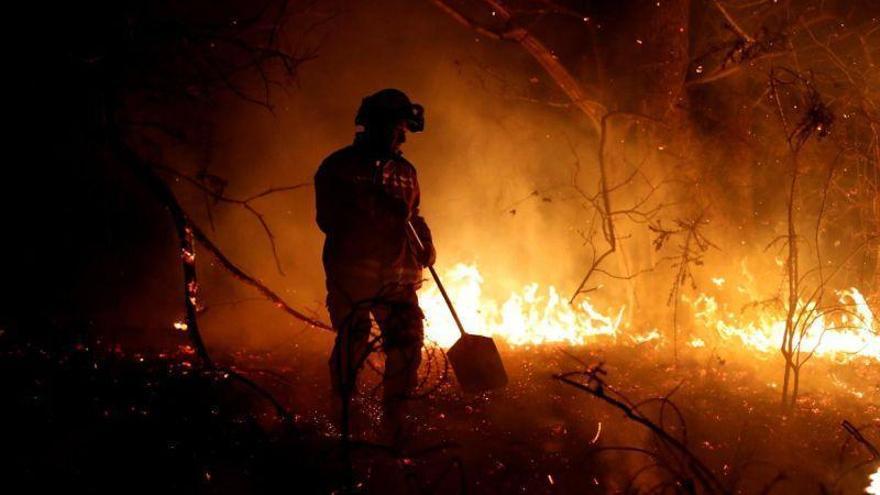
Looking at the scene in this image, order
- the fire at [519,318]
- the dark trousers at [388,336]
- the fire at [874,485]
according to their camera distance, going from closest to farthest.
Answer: the fire at [874,485] → the dark trousers at [388,336] → the fire at [519,318]

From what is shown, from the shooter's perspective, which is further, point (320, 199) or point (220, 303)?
point (220, 303)

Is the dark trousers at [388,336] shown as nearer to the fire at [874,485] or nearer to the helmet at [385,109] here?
the helmet at [385,109]

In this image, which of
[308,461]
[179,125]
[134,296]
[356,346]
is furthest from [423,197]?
[308,461]

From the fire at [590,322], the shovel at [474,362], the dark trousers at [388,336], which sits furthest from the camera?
the fire at [590,322]

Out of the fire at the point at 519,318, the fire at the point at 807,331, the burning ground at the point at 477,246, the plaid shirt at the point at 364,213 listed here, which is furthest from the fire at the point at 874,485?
the plaid shirt at the point at 364,213

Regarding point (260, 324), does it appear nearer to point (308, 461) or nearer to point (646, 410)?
point (308, 461)

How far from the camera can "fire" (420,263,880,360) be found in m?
6.28

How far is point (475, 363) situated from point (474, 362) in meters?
0.01

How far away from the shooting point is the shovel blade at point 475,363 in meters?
4.79

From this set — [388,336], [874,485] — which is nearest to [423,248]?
[388,336]

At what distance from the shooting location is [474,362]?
4820 mm

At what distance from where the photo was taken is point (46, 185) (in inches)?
261

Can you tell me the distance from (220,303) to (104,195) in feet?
5.82

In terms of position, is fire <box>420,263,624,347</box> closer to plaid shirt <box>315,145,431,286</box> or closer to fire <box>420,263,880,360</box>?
fire <box>420,263,880,360</box>
